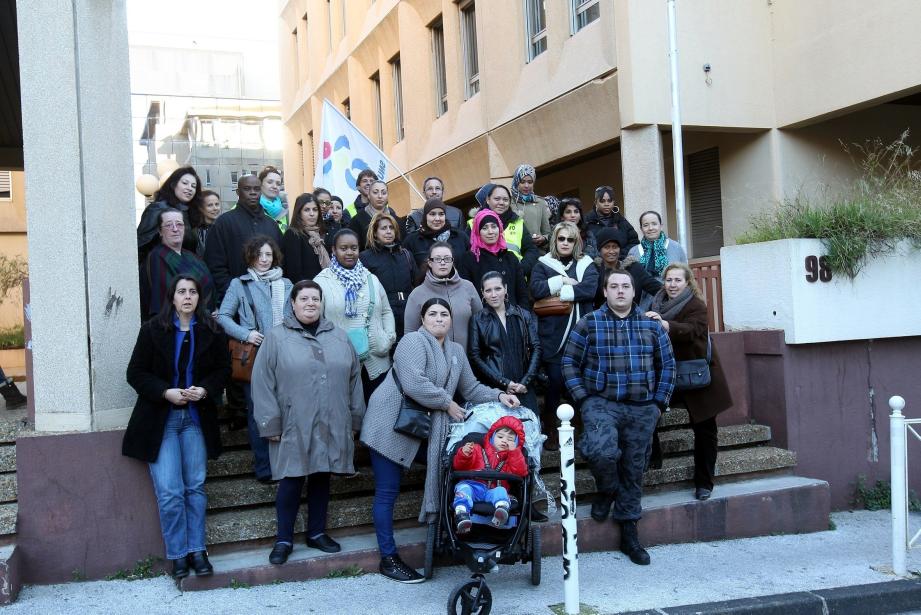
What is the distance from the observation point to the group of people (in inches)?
227

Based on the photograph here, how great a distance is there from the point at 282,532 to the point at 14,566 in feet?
5.56

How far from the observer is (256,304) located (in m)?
6.54

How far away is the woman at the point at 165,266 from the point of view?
657 centimetres

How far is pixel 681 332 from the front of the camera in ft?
22.7

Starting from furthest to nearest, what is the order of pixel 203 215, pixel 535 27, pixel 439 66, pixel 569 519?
pixel 439 66 → pixel 535 27 → pixel 203 215 → pixel 569 519

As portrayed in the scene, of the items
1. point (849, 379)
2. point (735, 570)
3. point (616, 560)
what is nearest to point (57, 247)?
point (616, 560)

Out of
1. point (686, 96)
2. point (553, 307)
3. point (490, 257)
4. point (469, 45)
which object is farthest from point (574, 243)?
point (469, 45)

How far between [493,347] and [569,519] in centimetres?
171

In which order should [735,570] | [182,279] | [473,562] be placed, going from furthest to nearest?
[735,570], [182,279], [473,562]

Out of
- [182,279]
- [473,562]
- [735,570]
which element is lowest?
[735,570]

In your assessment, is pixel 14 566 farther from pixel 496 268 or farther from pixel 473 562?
pixel 496 268

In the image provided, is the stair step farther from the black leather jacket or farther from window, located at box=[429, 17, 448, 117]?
window, located at box=[429, 17, 448, 117]

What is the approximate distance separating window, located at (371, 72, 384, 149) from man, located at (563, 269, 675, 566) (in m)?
16.1

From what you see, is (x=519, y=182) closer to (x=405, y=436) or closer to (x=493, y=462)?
(x=405, y=436)
